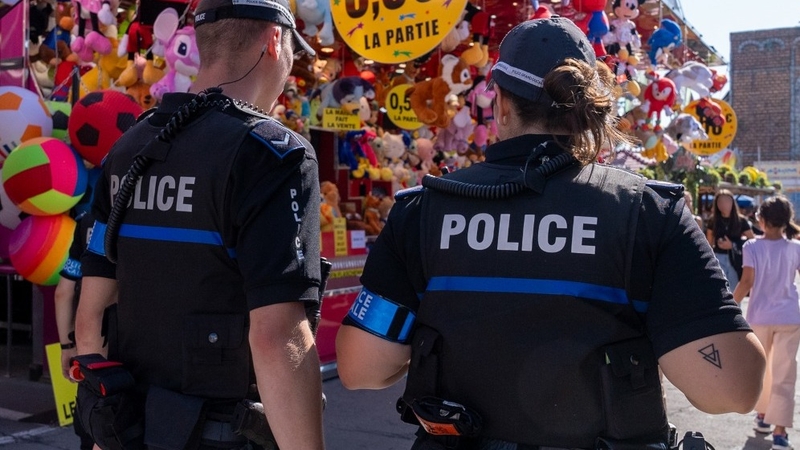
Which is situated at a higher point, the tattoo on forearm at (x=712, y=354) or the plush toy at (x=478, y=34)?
the plush toy at (x=478, y=34)

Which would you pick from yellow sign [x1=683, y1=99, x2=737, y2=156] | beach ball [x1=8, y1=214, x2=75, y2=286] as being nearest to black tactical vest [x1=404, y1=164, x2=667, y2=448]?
beach ball [x1=8, y1=214, x2=75, y2=286]

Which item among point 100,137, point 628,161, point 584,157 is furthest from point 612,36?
point 628,161

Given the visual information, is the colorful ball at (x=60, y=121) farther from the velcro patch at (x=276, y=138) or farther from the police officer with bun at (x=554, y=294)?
the police officer with bun at (x=554, y=294)

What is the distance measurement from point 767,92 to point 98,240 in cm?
4508

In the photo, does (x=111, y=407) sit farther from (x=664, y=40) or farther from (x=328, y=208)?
(x=664, y=40)

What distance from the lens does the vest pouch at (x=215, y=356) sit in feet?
6.14

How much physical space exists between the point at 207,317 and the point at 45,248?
159 inches

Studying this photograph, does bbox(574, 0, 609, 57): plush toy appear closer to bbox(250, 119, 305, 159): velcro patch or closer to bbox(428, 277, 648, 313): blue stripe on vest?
bbox(250, 119, 305, 159): velcro patch

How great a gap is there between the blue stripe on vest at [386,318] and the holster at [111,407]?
24.1 inches

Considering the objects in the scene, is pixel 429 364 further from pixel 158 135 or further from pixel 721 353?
pixel 158 135

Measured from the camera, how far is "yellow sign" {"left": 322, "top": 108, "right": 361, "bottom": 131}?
7.98 meters

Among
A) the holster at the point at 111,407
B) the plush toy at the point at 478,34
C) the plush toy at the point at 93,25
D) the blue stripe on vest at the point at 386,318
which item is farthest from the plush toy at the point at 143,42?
the blue stripe on vest at the point at 386,318

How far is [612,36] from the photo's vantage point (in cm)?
868

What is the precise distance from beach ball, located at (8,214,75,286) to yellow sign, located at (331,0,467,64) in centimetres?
242
